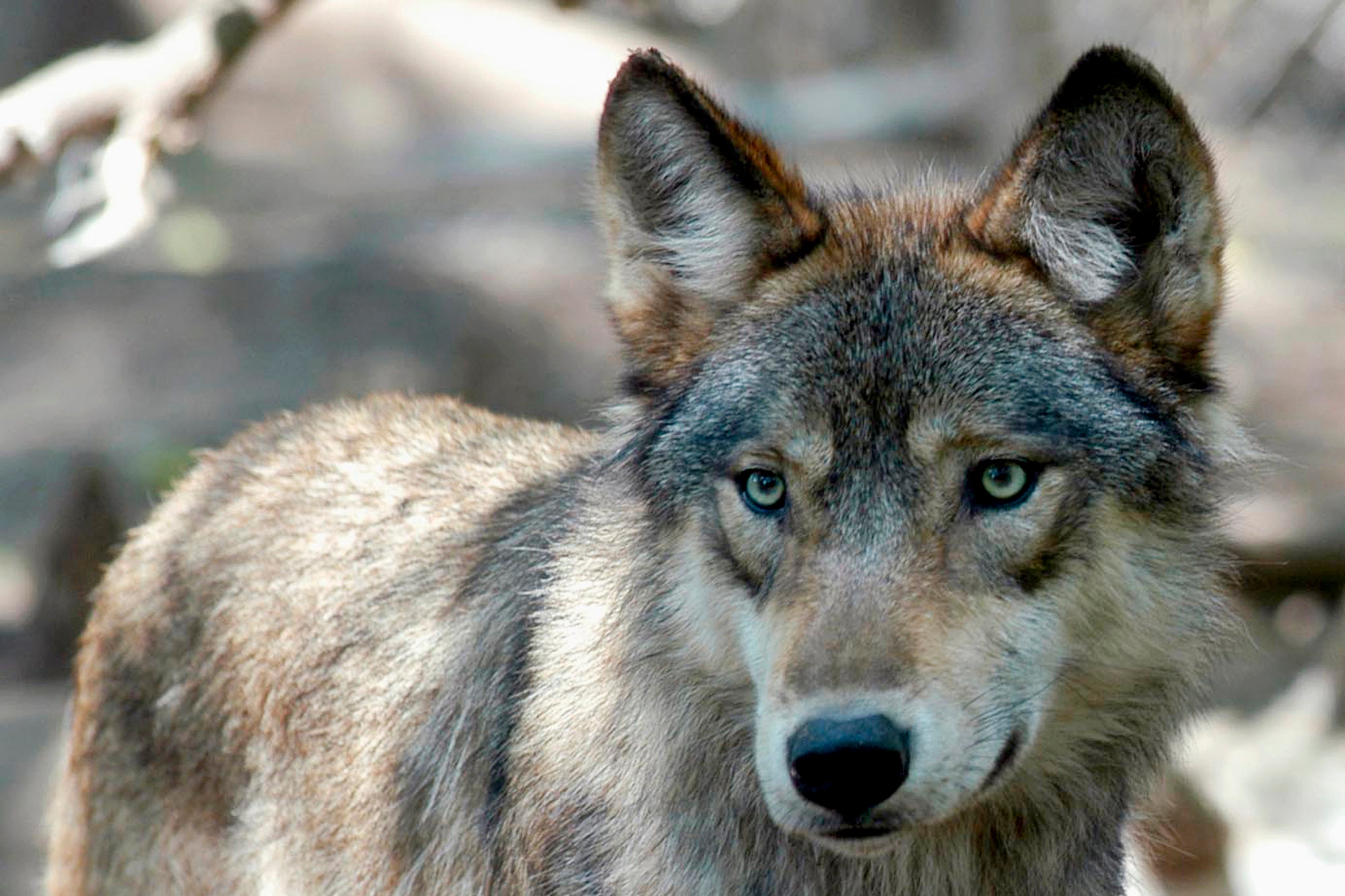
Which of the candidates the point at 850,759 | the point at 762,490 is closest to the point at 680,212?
the point at 762,490

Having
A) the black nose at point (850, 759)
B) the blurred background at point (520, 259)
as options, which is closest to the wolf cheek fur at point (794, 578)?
Result: the black nose at point (850, 759)

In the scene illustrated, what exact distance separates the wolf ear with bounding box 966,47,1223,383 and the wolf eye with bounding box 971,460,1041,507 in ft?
1.44

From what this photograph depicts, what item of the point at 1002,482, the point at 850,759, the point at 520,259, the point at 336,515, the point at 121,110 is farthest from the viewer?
the point at 520,259

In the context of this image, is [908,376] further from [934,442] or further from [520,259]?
[520,259]

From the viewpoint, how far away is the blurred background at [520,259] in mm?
8469

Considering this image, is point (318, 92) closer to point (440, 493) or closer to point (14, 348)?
point (14, 348)

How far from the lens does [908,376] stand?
12.6 feet

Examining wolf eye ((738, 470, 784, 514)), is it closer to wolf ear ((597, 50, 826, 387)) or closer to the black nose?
wolf ear ((597, 50, 826, 387))

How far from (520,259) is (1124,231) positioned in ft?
30.5

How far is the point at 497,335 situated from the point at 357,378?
1.03m

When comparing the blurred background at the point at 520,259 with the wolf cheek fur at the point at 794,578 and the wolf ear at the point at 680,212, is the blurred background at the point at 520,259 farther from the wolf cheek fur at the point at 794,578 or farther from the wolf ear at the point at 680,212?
the wolf cheek fur at the point at 794,578

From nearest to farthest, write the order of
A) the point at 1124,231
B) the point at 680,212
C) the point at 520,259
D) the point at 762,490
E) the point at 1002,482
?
the point at 1002,482
the point at 762,490
the point at 1124,231
the point at 680,212
the point at 520,259

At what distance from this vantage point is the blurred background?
27.8ft

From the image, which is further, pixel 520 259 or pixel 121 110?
pixel 520 259
